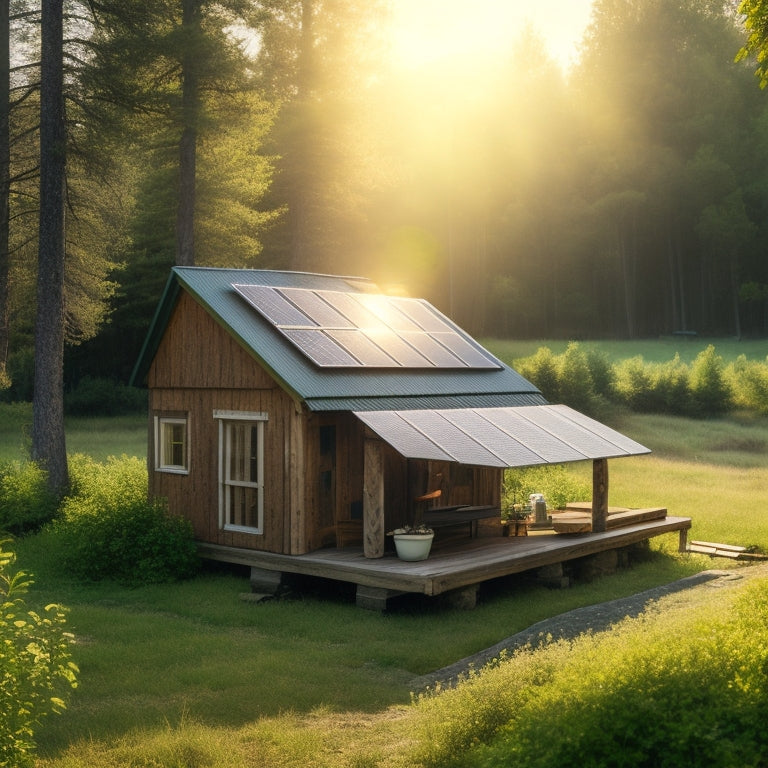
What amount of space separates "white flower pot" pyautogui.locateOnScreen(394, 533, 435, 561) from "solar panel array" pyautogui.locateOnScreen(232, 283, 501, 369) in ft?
9.18

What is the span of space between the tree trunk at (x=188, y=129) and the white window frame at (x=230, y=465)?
31.7ft

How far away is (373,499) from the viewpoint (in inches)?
509

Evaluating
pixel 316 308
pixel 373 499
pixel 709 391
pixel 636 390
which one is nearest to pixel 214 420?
pixel 316 308

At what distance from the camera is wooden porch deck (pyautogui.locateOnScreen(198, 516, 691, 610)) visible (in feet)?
39.7

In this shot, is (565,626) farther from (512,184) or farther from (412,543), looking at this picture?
(512,184)

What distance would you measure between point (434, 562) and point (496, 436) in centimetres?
205

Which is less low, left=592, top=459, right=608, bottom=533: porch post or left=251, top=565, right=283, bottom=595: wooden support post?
left=592, top=459, right=608, bottom=533: porch post

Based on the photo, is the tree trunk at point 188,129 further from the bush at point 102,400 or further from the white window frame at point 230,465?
the bush at point 102,400

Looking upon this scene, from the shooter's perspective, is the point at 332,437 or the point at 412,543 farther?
the point at 332,437

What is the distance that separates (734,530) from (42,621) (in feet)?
48.6

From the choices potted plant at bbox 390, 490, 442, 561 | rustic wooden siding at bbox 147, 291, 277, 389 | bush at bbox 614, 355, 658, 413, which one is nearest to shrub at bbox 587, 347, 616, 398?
bush at bbox 614, 355, 658, 413

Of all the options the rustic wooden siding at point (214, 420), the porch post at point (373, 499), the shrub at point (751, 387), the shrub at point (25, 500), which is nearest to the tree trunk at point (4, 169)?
the shrub at point (25, 500)

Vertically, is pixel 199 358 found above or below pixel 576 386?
above

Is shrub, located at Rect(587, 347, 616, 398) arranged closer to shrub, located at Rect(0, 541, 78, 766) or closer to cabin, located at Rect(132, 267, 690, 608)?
cabin, located at Rect(132, 267, 690, 608)
